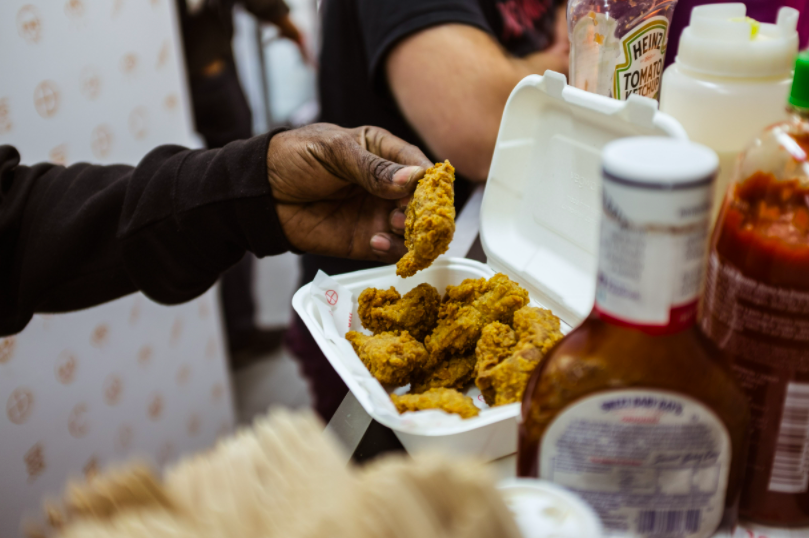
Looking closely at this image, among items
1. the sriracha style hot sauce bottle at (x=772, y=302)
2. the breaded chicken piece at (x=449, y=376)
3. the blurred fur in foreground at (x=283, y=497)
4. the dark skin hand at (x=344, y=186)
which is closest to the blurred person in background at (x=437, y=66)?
the dark skin hand at (x=344, y=186)

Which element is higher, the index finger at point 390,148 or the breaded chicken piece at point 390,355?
the index finger at point 390,148

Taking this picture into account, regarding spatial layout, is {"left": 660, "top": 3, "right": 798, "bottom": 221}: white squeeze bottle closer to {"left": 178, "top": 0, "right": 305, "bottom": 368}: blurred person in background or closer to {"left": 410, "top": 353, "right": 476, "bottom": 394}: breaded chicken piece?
{"left": 410, "top": 353, "right": 476, "bottom": 394}: breaded chicken piece

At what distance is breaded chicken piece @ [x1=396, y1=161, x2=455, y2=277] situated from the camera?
33.1 inches

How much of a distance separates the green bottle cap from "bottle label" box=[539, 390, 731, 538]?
0.24m

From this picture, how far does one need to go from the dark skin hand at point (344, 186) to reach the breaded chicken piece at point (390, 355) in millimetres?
231

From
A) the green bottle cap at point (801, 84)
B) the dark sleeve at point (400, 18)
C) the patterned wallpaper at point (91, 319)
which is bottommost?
the patterned wallpaper at point (91, 319)

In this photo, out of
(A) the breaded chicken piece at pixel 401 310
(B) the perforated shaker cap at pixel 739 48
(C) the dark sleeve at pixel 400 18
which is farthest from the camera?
(C) the dark sleeve at pixel 400 18

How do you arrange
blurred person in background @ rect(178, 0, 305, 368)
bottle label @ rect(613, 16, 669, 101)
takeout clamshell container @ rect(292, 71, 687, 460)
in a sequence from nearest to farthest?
1. takeout clamshell container @ rect(292, 71, 687, 460)
2. bottle label @ rect(613, 16, 669, 101)
3. blurred person in background @ rect(178, 0, 305, 368)

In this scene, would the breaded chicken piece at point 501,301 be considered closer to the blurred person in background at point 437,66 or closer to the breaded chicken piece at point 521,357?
the breaded chicken piece at point 521,357

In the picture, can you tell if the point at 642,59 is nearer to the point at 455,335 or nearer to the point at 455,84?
the point at 455,335

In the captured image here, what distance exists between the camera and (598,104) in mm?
750

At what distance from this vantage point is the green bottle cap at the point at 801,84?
0.46 metres

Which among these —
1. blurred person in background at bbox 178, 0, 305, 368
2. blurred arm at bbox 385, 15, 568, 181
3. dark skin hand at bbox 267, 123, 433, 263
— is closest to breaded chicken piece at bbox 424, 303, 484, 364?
dark skin hand at bbox 267, 123, 433, 263

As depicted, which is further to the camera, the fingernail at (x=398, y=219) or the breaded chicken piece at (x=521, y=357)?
the fingernail at (x=398, y=219)
